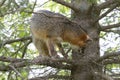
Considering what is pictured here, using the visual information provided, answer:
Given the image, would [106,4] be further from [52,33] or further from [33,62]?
[33,62]

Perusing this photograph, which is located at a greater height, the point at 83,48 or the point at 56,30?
the point at 56,30

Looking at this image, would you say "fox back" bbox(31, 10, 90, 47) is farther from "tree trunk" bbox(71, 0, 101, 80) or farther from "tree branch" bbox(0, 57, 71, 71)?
"tree branch" bbox(0, 57, 71, 71)

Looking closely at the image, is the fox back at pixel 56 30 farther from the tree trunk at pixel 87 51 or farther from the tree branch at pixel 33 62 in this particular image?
the tree branch at pixel 33 62

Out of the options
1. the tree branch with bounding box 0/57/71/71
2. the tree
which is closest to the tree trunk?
the tree

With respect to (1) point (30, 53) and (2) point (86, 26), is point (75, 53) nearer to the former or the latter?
(2) point (86, 26)

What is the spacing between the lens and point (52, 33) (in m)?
5.95

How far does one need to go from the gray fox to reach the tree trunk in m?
0.13

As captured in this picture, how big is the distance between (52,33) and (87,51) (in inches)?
26.6

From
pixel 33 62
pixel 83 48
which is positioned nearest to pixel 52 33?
pixel 83 48

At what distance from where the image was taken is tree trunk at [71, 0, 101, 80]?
570cm

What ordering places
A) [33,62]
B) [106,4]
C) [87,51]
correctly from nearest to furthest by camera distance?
[33,62], [106,4], [87,51]

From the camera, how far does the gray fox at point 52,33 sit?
19.4ft

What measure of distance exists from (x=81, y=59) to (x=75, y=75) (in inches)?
12.4

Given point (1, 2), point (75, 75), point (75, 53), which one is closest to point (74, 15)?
point (75, 53)
